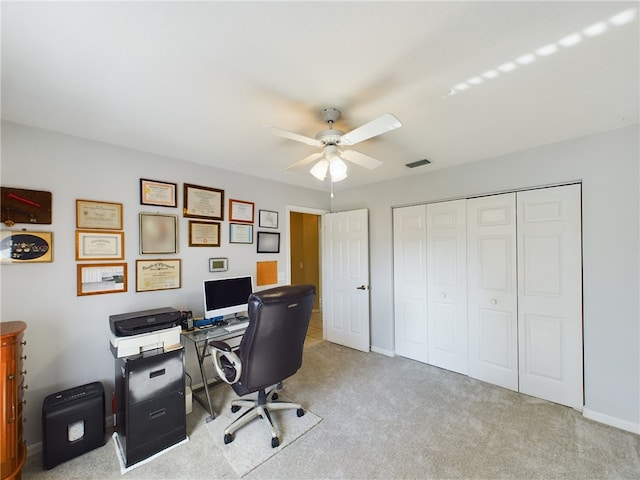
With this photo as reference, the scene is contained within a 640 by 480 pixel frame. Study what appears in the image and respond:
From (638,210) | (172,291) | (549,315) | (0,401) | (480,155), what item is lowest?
(0,401)

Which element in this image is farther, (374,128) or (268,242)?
(268,242)

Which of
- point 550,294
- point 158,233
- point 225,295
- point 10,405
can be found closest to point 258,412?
point 225,295

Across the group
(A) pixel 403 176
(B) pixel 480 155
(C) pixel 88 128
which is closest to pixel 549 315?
(B) pixel 480 155

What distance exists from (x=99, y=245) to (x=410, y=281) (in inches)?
129

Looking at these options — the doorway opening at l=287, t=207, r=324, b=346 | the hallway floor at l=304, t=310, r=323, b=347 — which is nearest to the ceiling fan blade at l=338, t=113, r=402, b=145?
the hallway floor at l=304, t=310, r=323, b=347

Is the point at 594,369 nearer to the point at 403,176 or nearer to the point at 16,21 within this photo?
the point at 403,176

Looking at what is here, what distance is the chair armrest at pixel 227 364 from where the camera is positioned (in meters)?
1.92

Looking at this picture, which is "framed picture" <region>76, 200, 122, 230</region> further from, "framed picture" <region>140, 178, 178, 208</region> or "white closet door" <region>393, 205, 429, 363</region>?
"white closet door" <region>393, 205, 429, 363</region>

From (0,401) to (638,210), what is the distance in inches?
175

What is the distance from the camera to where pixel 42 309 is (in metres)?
1.97

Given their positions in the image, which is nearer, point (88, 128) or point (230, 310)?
point (88, 128)

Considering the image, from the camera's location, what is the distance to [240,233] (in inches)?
127

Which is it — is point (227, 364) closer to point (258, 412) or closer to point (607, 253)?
point (258, 412)

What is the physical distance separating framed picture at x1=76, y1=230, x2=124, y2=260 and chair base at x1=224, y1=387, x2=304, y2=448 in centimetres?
168
